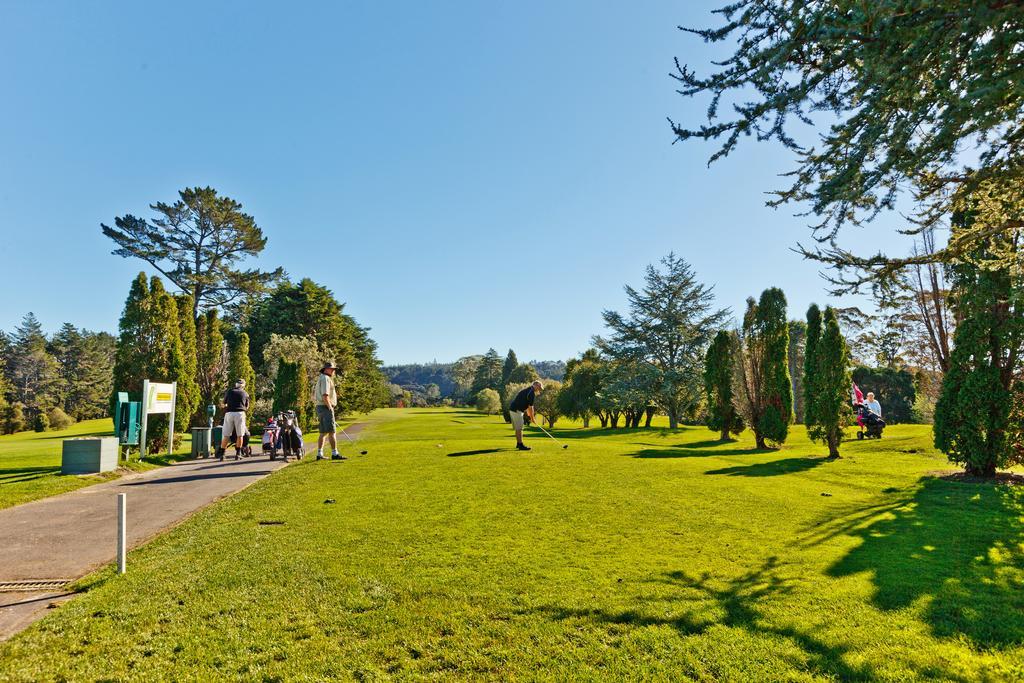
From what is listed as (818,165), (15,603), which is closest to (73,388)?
(15,603)

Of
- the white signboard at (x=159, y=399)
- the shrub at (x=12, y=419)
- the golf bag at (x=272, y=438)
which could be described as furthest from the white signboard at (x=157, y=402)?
the shrub at (x=12, y=419)

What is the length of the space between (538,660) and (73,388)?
79.0 meters

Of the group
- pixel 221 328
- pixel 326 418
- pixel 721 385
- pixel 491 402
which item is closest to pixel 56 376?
pixel 221 328

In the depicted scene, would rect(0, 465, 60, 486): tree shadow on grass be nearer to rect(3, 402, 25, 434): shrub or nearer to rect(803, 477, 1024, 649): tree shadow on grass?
rect(803, 477, 1024, 649): tree shadow on grass

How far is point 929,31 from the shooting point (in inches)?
137

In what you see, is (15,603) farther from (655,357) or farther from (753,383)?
(655,357)

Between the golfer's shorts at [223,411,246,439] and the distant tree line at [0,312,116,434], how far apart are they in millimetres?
44869

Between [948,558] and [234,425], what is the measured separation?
1578 cm

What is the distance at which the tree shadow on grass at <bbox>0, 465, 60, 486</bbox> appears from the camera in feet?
34.3

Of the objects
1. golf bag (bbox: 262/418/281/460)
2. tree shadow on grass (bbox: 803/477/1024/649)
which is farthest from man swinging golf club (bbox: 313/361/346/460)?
tree shadow on grass (bbox: 803/477/1024/649)

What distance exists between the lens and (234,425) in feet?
48.1

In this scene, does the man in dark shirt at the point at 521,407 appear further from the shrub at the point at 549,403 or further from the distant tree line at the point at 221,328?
the shrub at the point at 549,403

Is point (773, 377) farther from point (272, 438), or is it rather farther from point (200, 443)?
point (200, 443)


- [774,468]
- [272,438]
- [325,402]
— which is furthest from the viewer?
[272,438]
